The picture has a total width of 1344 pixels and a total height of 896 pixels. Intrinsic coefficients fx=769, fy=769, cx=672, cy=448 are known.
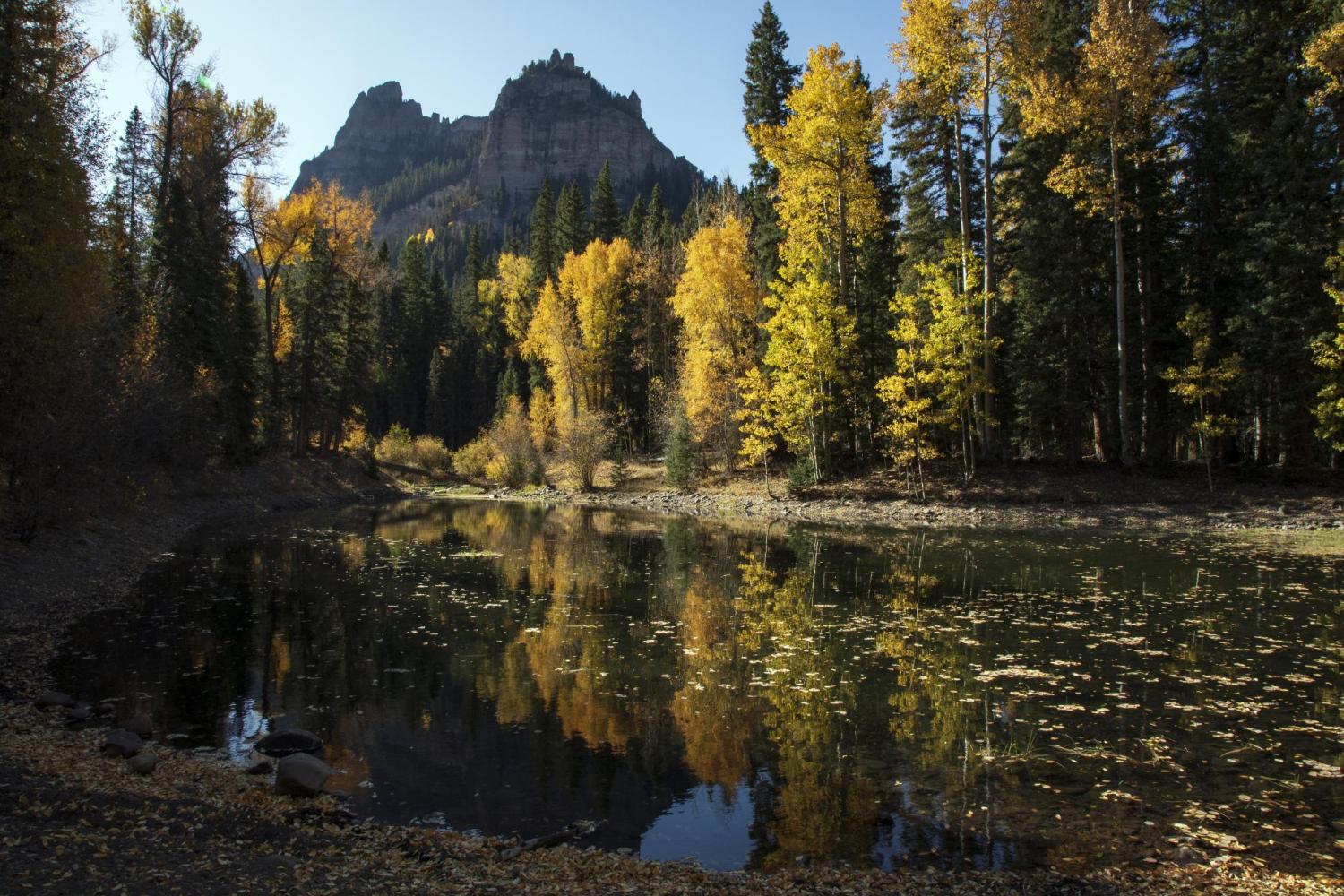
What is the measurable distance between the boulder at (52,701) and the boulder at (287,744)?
8.32 feet

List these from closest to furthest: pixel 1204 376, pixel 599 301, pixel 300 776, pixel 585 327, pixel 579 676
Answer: pixel 300 776 < pixel 579 676 < pixel 1204 376 < pixel 585 327 < pixel 599 301

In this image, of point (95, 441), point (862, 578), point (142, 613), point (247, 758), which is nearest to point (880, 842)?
point (247, 758)

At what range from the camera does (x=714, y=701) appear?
9.02 m

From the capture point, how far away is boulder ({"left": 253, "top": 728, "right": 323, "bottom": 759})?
7.52 meters

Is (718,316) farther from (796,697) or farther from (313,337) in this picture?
(796,697)

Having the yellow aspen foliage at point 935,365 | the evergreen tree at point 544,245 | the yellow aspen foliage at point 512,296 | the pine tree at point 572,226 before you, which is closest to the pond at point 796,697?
the yellow aspen foliage at point 935,365

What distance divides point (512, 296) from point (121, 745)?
56541 millimetres

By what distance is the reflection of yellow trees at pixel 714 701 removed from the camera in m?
7.36

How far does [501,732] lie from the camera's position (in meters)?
8.09

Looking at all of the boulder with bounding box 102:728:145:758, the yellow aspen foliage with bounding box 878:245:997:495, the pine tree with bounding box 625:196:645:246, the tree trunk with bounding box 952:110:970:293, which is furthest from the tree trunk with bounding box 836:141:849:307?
the pine tree with bounding box 625:196:645:246

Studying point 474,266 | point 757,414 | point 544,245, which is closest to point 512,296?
point 544,245

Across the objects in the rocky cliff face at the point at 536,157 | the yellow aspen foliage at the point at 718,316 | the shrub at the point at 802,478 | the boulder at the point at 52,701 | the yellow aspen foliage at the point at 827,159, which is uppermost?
the rocky cliff face at the point at 536,157

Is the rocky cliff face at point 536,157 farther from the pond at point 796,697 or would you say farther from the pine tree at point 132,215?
the pond at point 796,697

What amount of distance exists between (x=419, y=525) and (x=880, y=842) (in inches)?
1020
